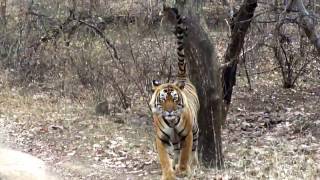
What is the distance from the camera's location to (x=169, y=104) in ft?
25.2

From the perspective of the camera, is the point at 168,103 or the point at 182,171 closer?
the point at 168,103

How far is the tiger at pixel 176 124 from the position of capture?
7.70m

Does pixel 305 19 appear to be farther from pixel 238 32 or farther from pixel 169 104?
pixel 169 104

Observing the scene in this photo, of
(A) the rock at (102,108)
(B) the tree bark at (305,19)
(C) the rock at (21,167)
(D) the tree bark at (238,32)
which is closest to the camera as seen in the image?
(C) the rock at (21,167)

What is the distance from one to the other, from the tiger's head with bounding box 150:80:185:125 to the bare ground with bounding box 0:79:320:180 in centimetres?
91

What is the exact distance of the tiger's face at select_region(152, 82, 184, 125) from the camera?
25.2 ft

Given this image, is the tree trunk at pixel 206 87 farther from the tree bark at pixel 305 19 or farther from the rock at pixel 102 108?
the rock at pixel 102 108

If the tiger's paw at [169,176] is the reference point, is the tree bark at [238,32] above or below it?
above

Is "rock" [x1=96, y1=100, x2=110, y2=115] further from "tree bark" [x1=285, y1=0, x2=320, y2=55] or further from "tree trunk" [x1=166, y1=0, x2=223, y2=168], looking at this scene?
"tree bark" [x1=285, y1=0, x2=320, y2=55]

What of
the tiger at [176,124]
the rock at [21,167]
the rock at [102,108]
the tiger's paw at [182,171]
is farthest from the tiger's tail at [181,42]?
the rock at [102,108]

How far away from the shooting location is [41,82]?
14.7 m

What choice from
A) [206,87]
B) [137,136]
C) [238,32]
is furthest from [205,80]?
[238,32]

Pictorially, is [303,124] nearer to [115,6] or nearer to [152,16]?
[152,16]

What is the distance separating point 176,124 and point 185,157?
447 mm
